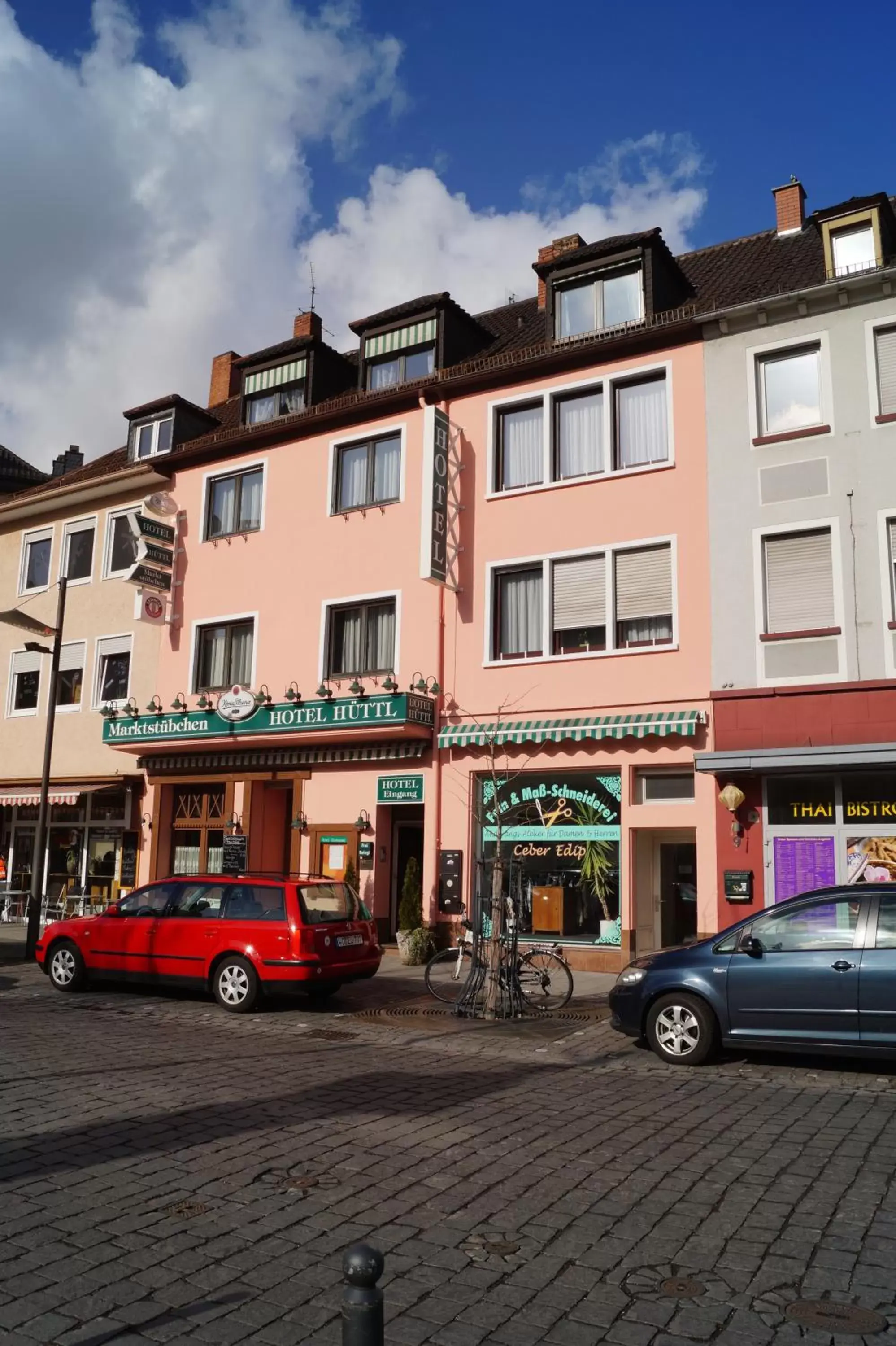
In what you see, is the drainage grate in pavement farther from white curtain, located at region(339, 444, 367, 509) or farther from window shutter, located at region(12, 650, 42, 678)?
window shutter, located at region(12, 650, 42, 678)

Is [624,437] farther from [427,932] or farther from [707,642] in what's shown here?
[427,932]

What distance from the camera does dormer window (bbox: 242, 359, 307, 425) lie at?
23.1m

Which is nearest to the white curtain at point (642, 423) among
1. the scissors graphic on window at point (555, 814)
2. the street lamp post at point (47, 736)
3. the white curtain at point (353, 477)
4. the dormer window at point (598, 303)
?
the dormer window at point (598, 303)

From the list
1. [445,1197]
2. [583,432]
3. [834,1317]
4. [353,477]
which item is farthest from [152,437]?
[834,1317]

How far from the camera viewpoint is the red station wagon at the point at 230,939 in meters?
12.6

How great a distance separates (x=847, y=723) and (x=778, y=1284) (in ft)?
37.4

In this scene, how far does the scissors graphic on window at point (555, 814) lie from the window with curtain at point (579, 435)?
550cm

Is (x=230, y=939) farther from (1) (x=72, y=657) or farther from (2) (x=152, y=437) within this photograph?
(2) (x=152, y=437)

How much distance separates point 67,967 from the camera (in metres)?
14.5

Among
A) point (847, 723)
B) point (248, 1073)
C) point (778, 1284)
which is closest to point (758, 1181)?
point (778, 1284)

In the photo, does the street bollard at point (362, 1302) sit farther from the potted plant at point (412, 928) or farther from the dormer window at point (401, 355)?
the dormer window at point (401, 355)

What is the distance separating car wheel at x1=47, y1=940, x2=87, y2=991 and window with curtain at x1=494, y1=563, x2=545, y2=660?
27.3 feet

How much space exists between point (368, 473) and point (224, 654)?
4952mm

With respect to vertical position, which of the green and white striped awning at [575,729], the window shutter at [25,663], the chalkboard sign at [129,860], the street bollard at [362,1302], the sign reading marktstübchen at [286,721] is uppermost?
the window shutter at [25,663]
